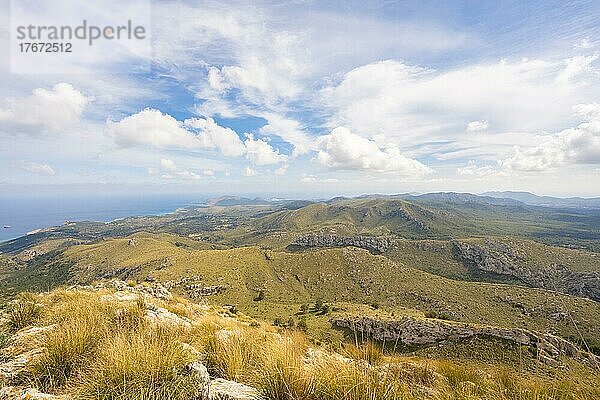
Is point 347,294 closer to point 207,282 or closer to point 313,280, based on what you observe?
point 313,280

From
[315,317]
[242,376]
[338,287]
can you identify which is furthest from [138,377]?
[338,287]

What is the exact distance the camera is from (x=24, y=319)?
695 cm

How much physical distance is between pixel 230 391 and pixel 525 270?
432 feet

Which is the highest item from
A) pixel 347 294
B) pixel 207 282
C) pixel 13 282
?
pixel 207 282

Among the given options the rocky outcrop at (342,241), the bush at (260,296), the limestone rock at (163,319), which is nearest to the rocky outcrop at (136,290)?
the limestone rock at (163,319)

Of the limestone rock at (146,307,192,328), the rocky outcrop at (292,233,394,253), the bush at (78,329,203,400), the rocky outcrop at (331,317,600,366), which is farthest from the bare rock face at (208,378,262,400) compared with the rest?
the rocky outcrop at (292,233,394,253)

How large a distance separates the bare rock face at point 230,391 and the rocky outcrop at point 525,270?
111 metres

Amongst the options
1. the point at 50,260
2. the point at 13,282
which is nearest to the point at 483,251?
the point at 13,282

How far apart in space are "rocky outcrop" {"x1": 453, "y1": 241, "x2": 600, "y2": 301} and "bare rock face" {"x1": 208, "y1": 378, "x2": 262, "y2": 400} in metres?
111

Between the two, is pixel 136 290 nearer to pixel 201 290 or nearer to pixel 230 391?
pixel 230 391

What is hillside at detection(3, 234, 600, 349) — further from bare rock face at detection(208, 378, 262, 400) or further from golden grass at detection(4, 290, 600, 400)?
bare rock face at detection(208, 378, 262, 400)

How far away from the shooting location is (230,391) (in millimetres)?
3662

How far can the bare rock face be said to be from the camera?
11.4ft

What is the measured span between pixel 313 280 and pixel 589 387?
82.9m
